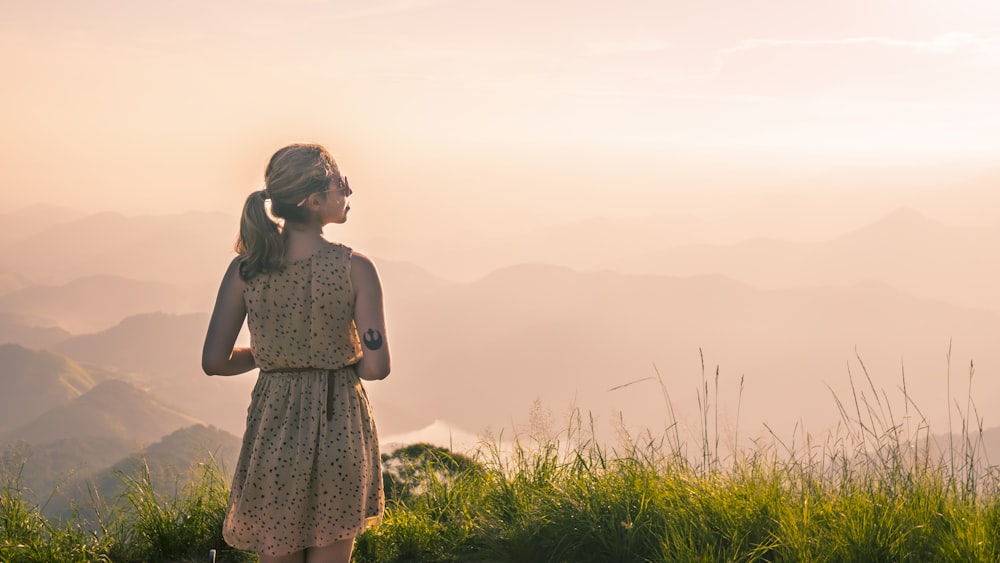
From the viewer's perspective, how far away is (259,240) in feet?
10.1

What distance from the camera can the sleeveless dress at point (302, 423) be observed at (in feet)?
10.4

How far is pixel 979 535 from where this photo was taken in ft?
12.9

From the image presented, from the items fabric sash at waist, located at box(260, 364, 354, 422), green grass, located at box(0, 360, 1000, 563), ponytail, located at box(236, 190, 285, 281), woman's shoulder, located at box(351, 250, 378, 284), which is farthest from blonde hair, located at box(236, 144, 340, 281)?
green grass, located at box(0, 360, 1000, 563)

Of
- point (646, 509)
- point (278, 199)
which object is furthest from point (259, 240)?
point (646, 509)

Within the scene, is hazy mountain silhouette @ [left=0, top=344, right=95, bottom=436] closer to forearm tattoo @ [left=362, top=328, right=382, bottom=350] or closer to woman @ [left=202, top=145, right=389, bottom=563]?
woman @ [left=202, top=145, right=389, bottom=563]

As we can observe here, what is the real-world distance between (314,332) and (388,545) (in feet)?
7.80

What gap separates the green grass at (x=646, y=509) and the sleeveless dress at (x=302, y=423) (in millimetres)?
1634

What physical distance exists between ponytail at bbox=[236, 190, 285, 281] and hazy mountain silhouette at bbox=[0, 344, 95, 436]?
196215 millimetres

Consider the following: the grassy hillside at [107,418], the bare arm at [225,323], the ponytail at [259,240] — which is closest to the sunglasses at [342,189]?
the ponytail at [259,240]

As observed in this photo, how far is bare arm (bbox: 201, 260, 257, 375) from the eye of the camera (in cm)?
318

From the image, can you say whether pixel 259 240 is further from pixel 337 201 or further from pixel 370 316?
pixel 370 316

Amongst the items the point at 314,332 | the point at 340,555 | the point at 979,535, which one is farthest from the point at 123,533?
the point at 979,535

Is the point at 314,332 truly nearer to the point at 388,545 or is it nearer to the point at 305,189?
the point at 305,189

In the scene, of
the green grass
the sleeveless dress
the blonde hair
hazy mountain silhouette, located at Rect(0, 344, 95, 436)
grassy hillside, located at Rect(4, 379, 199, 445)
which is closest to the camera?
the blonde hair
